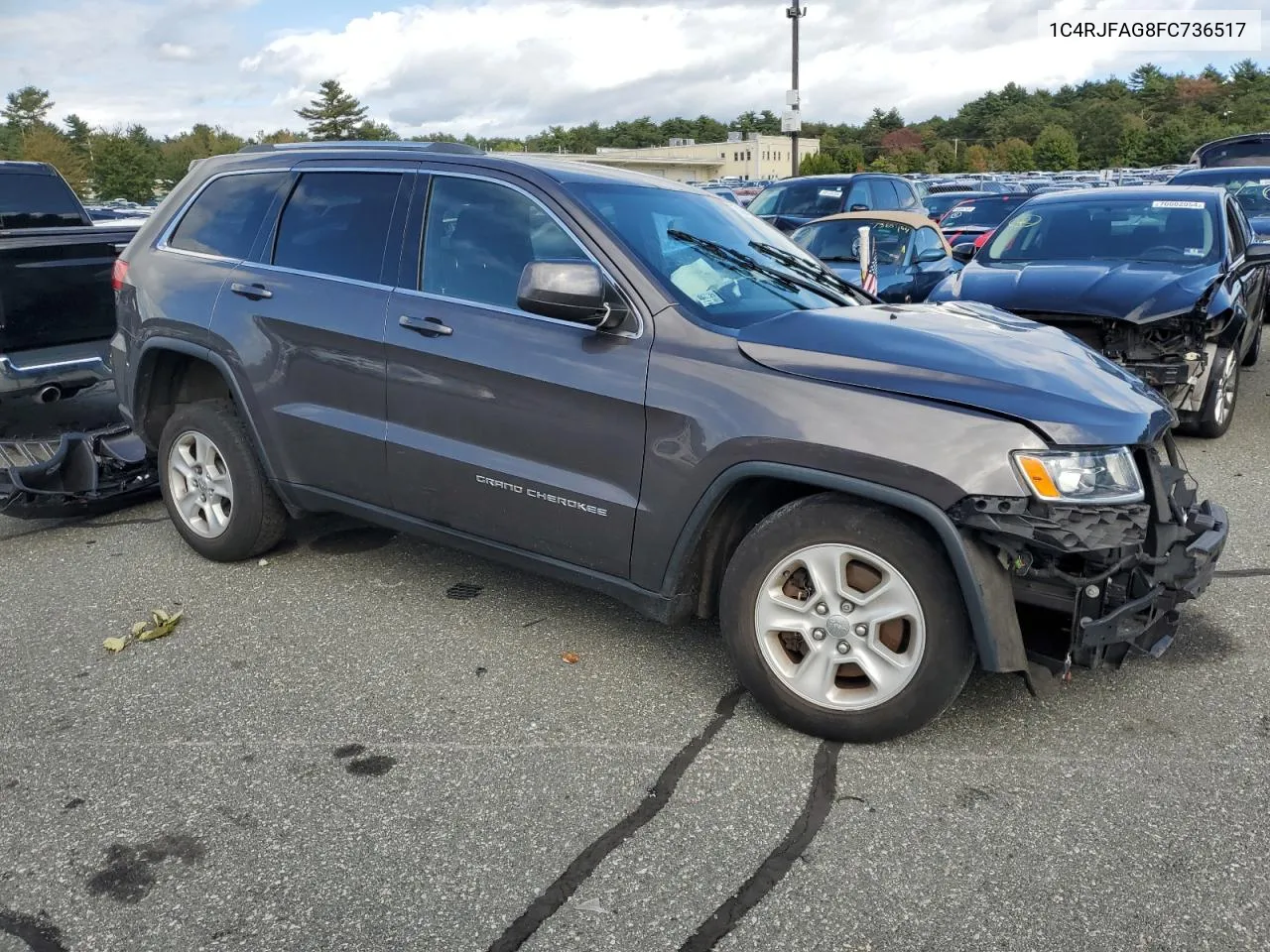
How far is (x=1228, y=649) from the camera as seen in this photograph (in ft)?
13.2

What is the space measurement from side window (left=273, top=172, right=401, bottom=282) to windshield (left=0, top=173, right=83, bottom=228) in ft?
13.0

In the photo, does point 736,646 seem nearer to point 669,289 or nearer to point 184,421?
point 669,289

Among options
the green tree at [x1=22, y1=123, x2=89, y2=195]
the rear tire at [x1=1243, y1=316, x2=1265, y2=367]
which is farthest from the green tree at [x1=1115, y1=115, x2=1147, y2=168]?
the rear tire at [x1=1243, y1=316, x2=1265, y2=367]

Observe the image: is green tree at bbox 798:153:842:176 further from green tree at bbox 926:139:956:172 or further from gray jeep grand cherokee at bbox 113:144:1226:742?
gray jeep grand cherokee at bbox 113:144:1226:742

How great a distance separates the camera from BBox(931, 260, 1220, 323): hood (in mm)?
6516

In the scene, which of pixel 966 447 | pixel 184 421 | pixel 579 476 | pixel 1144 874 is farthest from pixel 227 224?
pixel 1144 874

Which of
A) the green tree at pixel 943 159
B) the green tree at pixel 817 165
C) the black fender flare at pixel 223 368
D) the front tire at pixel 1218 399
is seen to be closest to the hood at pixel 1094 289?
the front tire at pixel 1218 399

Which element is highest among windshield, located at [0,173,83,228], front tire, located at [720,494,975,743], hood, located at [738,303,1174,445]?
windshield, located at [0,173,83,228]

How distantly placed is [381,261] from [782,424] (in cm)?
189

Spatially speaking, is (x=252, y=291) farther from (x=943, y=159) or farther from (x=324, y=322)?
(x=943, y=159)

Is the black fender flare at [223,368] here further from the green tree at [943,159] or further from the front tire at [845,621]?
the green tree at [943,159]

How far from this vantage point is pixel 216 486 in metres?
4.93

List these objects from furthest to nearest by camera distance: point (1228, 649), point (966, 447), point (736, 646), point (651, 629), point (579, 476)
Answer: point (651, 629), point (1228, 649), point (579, 476), point (736, 646), point (966, 447)

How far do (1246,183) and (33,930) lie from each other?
592 inches
